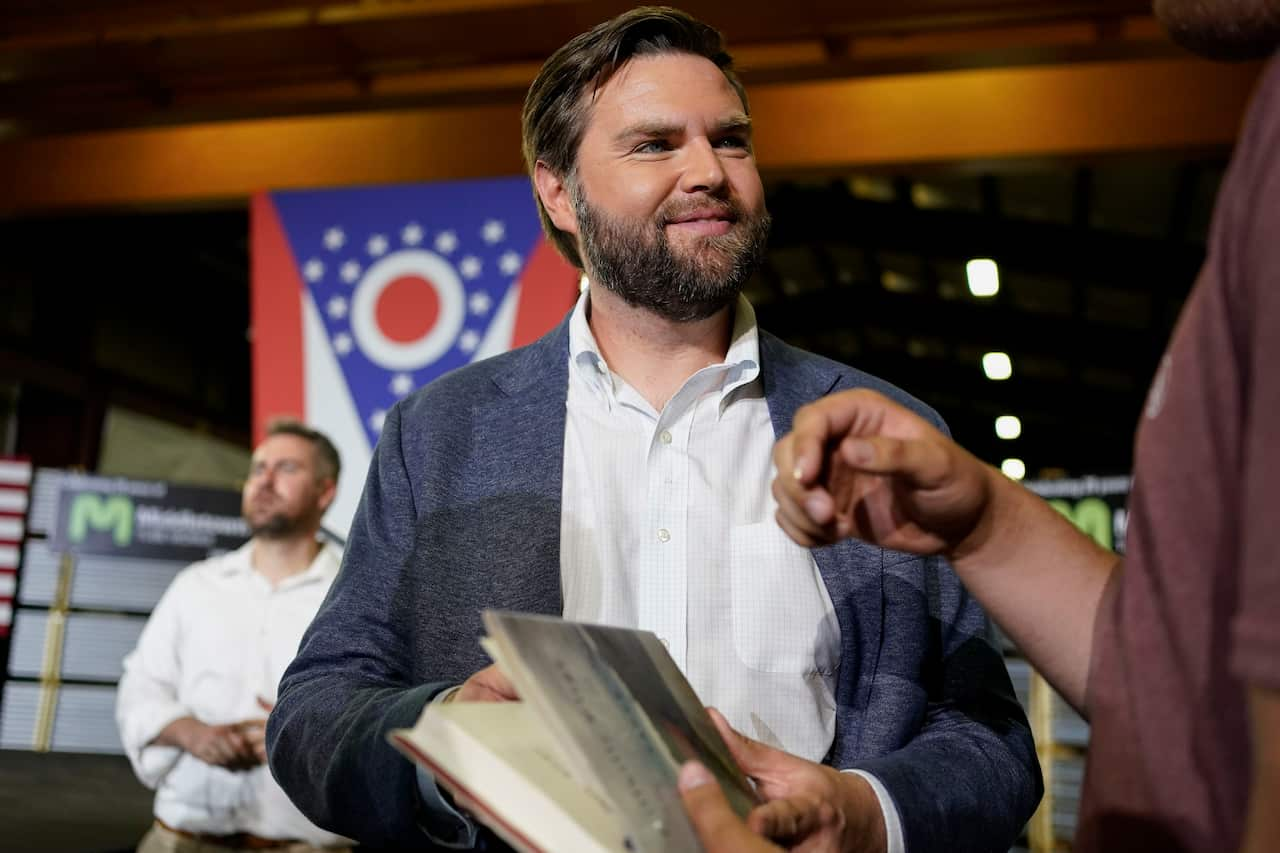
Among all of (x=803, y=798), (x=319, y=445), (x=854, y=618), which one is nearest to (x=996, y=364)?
(x=319, y=445)

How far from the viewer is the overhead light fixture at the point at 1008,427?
8.36 m

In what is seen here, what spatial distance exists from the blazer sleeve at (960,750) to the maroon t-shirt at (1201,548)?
50 centimetres

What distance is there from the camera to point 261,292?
480 cm

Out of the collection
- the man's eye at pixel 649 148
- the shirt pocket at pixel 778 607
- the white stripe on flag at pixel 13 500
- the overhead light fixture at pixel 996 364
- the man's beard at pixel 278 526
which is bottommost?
the white stripe on flag at pixel 13 500

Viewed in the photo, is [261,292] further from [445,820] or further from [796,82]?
[445,820]

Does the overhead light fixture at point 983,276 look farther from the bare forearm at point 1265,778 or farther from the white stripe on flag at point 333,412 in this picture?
the bare forearm at point 1265,778

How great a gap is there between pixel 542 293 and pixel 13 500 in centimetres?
403

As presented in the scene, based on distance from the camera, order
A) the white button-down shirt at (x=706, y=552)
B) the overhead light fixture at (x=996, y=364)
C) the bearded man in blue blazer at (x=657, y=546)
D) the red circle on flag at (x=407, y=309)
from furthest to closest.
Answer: the overhead light fixture at (x=996, y=364) → the red circle on flag at (x=407, y=309) → the white button-down shirt at (x=706, y=552) → the bearded man in blue blazer at (x=657, y=546)

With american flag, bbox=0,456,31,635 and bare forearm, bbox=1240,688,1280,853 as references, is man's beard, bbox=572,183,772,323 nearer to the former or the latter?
bare forearm, bbox=1240,688,1280,853

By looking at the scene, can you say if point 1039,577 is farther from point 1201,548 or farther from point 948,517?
point 1201,548

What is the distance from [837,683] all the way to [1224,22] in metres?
0.91

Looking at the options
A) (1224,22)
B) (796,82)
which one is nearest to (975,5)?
(796,82)

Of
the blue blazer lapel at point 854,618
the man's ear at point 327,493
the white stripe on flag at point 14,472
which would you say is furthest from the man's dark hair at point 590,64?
the white stripe on flag at point 14,472

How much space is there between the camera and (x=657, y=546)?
1.49m
